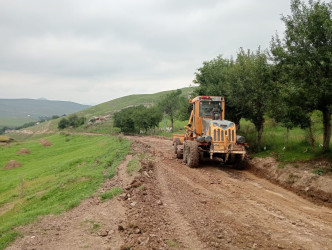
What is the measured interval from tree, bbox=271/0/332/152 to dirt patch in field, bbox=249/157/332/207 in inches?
68.4

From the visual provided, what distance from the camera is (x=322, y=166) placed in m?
11.4

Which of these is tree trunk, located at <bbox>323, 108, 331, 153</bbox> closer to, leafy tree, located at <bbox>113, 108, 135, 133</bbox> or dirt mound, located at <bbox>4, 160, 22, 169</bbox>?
dirt mound, located at <bbox>4, 160, 22, 169</bbox>

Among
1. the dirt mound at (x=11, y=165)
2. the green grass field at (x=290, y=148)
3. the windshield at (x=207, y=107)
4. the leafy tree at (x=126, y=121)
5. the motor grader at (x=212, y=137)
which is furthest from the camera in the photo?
the leafy tree at (x=126, y=121)

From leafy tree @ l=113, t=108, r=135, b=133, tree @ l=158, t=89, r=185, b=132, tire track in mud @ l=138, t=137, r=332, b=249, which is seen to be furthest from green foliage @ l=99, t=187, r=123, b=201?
leafy tree @ l=113, t=108, r=135, b=133

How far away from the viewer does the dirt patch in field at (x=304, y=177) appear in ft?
32.6

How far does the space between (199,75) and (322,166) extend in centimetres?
2052

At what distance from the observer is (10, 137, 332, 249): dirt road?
6.15 m

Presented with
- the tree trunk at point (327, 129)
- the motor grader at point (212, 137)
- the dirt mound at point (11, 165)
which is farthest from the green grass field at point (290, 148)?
the dirt mound at point (11, 165)

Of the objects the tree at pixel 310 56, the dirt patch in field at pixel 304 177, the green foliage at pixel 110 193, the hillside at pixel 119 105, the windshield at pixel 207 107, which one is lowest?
the green foliage at pixel 110 193

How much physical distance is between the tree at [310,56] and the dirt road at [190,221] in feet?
14.0

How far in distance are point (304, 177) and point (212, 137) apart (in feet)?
15.0

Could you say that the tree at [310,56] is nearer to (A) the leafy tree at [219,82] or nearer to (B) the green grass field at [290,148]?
(B) the green grass field at [290,148]

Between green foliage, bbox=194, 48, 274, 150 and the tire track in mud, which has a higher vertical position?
green foliage, bbox=194, 48, 274, 150

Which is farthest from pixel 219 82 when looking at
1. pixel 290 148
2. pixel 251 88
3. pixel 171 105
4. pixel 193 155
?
pixel 171 105
